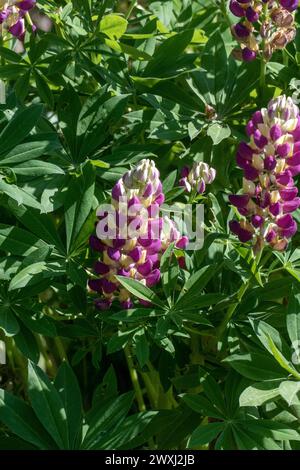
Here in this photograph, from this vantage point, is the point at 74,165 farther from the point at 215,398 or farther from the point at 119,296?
the point at 215,398

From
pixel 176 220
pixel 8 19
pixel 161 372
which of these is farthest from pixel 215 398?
pixel 8 19

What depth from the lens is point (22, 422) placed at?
6.61 feet

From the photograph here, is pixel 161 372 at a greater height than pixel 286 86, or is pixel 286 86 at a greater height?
pixel 286 86

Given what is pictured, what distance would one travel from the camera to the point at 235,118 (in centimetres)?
262

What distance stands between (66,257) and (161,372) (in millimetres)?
424

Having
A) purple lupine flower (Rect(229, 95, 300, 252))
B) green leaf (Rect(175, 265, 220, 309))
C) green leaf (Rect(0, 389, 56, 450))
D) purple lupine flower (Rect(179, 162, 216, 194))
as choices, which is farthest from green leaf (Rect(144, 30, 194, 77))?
green leaf (Rect(0, 389, 56, 450))

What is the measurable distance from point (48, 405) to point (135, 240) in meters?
0.44

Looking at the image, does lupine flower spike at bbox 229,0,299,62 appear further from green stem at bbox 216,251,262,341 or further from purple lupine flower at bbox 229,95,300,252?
green stem at bbox 216,251,262,341

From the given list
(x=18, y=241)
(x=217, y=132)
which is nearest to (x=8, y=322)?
(x=18, y=241)

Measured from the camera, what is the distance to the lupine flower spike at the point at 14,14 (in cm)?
227

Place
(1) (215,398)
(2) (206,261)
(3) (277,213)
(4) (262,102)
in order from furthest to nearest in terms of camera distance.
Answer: (4) (262,102)
(2) (206,261)
(1) (215,398)
(3) (277,213)

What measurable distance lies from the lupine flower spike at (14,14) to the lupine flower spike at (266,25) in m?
0.60

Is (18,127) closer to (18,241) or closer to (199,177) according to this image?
(18,241)
